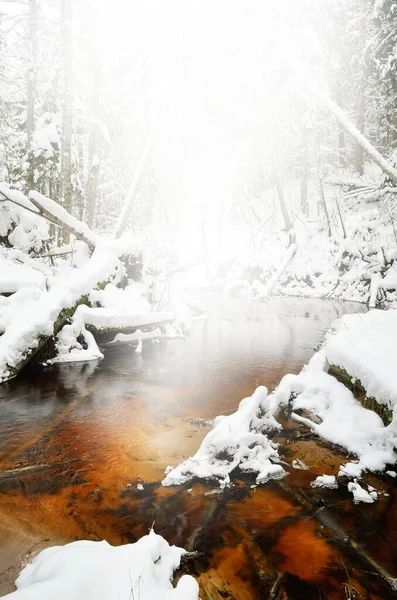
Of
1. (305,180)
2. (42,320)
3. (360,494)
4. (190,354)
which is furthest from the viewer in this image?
(305,180)

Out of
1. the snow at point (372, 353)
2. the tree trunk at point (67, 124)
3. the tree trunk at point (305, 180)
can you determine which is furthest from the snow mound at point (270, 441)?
the tree trunk at point (305, 180)

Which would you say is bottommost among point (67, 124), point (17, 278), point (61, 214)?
point (17, 278)

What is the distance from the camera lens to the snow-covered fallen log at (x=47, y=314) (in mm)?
7289

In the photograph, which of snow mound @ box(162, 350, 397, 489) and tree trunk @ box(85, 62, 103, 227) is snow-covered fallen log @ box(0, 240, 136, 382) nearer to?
snow mound @ box(162, 350, 397, 489)

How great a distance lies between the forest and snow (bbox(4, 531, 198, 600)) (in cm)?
2

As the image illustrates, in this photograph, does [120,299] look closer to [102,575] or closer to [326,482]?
[326,482]

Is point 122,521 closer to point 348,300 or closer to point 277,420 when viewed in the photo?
point 277,420

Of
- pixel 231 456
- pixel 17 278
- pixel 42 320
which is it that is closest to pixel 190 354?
pixel 42 320

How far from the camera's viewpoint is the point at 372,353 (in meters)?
5.12

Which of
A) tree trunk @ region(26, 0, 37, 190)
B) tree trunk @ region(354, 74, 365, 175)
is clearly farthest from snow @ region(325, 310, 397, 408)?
tree trunk @ region(354, 74, 365, 175)

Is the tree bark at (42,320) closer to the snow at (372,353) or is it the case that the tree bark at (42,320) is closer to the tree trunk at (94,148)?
the snow at (372,353)

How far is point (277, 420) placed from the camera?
5512mm

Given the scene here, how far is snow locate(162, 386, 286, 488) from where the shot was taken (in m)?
4.12

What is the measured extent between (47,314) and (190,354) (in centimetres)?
401
